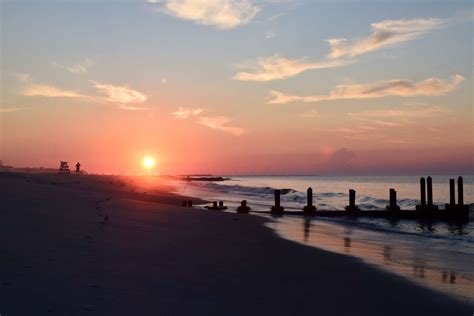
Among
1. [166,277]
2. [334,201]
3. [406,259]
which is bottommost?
[334,201]

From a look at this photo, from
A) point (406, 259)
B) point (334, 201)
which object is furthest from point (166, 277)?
point (334, 201)

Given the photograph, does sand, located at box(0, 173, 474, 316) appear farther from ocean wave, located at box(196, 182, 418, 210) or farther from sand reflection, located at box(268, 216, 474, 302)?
ocean wave, located at box(196, 182, 418, 210)

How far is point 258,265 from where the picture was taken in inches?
341

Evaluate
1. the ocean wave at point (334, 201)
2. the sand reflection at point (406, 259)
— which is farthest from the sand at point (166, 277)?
the ocean wave at point (334, 201)

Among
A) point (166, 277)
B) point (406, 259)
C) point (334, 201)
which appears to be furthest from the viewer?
point (334, 201)

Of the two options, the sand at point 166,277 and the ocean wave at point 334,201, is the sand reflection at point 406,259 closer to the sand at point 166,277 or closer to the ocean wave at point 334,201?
the sand at point 166,277

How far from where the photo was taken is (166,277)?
6.45 m

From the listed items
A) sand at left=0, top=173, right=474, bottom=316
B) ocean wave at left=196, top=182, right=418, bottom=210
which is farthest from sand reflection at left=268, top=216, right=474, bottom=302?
ocean wave at left=196, top=182, right=418, bottom=210

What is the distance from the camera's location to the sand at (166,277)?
502 cm

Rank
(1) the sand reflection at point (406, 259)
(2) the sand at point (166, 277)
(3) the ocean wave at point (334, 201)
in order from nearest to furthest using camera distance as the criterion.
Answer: (2) the sand at point (166, 277)
(1) the sand reflection at point (406, 259)
(3) the ocean wave at point (334, 201)

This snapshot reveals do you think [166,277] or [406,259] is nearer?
[166,277]

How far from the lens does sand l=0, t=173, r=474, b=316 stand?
16.5ft

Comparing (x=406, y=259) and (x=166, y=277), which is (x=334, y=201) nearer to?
(x=406, y=259)

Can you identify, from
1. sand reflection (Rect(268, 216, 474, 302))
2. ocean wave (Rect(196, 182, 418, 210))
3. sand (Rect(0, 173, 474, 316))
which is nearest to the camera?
sand (Rect(0, 173, 474, 316))
